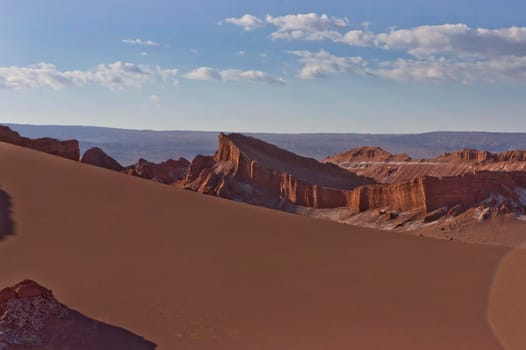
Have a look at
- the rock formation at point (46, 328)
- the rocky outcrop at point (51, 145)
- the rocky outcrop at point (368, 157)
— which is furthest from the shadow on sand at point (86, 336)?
the rocky outcrop at point (368, 157)

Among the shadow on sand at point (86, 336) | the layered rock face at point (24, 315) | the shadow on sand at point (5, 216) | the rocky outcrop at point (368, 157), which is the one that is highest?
the rocky outcrop at point (368, 157)

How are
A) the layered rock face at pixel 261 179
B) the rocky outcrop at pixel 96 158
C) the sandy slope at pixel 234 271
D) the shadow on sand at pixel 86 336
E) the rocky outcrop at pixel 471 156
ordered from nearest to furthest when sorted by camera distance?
the shadow on sand at pixel 86 336, the sandy slope at pixel 234 271, the rocky outcrop at pixel 96 158, the layered rock face at pixel 261 179, the rocky outcrop at pixel 471 156

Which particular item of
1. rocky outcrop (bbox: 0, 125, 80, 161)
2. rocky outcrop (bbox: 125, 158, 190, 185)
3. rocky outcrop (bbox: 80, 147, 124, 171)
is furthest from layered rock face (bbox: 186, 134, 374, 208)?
rocky outcrop (bbox: 0, 125, 80, 161)

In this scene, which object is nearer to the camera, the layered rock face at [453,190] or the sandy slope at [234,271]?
the sandy slope at [234,271]

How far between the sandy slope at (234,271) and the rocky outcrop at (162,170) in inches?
1237

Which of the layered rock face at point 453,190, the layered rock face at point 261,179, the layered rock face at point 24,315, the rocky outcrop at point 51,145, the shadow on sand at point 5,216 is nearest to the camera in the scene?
the layered rock face at point 24,315

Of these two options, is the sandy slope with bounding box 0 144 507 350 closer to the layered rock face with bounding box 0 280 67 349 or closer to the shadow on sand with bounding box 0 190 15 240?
the shadow on sand with bounding box 0 190 15 240

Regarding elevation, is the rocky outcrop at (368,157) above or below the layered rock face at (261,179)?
above

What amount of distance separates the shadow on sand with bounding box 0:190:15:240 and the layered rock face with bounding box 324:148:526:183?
53.5 meters

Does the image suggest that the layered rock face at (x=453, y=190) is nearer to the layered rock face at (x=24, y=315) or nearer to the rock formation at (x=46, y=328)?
the rock formation at (x=46, y=328)

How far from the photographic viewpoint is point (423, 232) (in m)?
37.1

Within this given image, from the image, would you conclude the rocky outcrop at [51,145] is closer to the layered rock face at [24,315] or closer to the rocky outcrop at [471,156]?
the layered rock face at [24,315]

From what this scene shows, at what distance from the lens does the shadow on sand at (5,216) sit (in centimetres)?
1296

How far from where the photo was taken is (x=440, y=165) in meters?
69.4
